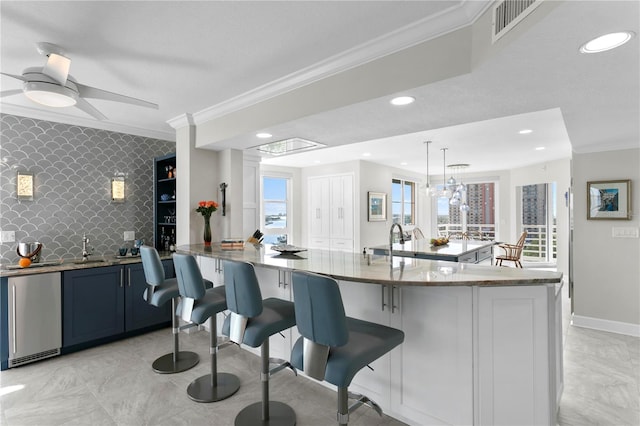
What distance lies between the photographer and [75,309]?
3371mm

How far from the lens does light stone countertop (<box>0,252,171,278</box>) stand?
311cm

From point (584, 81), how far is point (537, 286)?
4.02 ft

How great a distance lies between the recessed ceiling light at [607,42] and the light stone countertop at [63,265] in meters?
4.18

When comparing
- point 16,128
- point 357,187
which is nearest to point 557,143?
point 357,187

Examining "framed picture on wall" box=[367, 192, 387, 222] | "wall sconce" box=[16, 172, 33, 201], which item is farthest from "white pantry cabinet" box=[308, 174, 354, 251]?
"wall sconce" box=[16, 172, 33, 201]

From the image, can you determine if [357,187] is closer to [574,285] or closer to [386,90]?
[574,285]

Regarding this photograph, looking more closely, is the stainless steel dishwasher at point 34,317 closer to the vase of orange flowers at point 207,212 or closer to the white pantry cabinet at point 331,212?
the vase of orange flowers at point 207,212

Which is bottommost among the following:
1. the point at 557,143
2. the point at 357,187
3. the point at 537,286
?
the point at 537,286

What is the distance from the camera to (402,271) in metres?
2.11

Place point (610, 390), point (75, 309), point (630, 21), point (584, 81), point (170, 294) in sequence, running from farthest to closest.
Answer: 1. point (75, 309)
2. point (170, 294)
3. point (610, 390)
4. point (584, 81)
5. point (630, 21)

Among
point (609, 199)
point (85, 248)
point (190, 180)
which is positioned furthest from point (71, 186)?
point (609, 199)

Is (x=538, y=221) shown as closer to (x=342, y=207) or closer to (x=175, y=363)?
(x=342, y=207)

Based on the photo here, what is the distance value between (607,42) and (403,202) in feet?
24.7

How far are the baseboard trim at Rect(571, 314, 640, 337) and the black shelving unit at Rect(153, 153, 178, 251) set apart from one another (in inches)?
208
